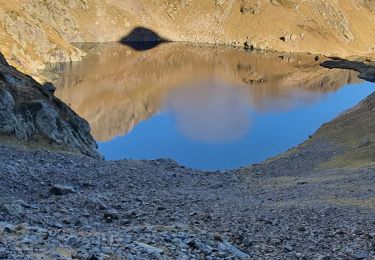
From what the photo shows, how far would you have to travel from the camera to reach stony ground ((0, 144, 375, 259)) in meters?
17.1

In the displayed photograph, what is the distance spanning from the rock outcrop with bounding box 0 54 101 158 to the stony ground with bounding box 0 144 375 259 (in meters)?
4.59

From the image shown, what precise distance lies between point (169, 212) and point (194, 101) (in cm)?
8621

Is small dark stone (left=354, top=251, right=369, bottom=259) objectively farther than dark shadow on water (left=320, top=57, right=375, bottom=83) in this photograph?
No

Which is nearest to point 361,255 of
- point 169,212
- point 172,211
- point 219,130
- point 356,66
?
point 169,212

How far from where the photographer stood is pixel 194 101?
372 feet

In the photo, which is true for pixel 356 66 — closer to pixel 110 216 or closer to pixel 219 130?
pixel 219 130

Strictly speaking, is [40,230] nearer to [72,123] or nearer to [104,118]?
[72,123]

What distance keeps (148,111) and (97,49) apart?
9982cm

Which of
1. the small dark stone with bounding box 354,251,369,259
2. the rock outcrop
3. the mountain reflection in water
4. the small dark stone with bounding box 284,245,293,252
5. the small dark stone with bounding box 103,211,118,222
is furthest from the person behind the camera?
the mountain reflection in water

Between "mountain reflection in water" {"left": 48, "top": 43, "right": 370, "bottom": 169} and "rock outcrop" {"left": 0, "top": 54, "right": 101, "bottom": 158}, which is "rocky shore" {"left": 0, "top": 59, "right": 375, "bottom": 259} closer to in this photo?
"rock outcrop" {"left": 0, "top": 54, "right": 101, "bottom": 158}

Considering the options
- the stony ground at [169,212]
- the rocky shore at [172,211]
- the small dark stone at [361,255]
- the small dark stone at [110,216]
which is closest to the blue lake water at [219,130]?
the rocky shore at [172,211]

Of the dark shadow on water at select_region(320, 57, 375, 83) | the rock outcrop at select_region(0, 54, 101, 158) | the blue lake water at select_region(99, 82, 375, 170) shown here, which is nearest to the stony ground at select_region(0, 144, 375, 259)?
the rock outcrop at select_region(0, 54, 101, 158)

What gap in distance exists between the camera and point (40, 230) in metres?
17.2

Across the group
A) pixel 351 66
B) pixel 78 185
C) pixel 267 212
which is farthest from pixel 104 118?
pixel 351 66
